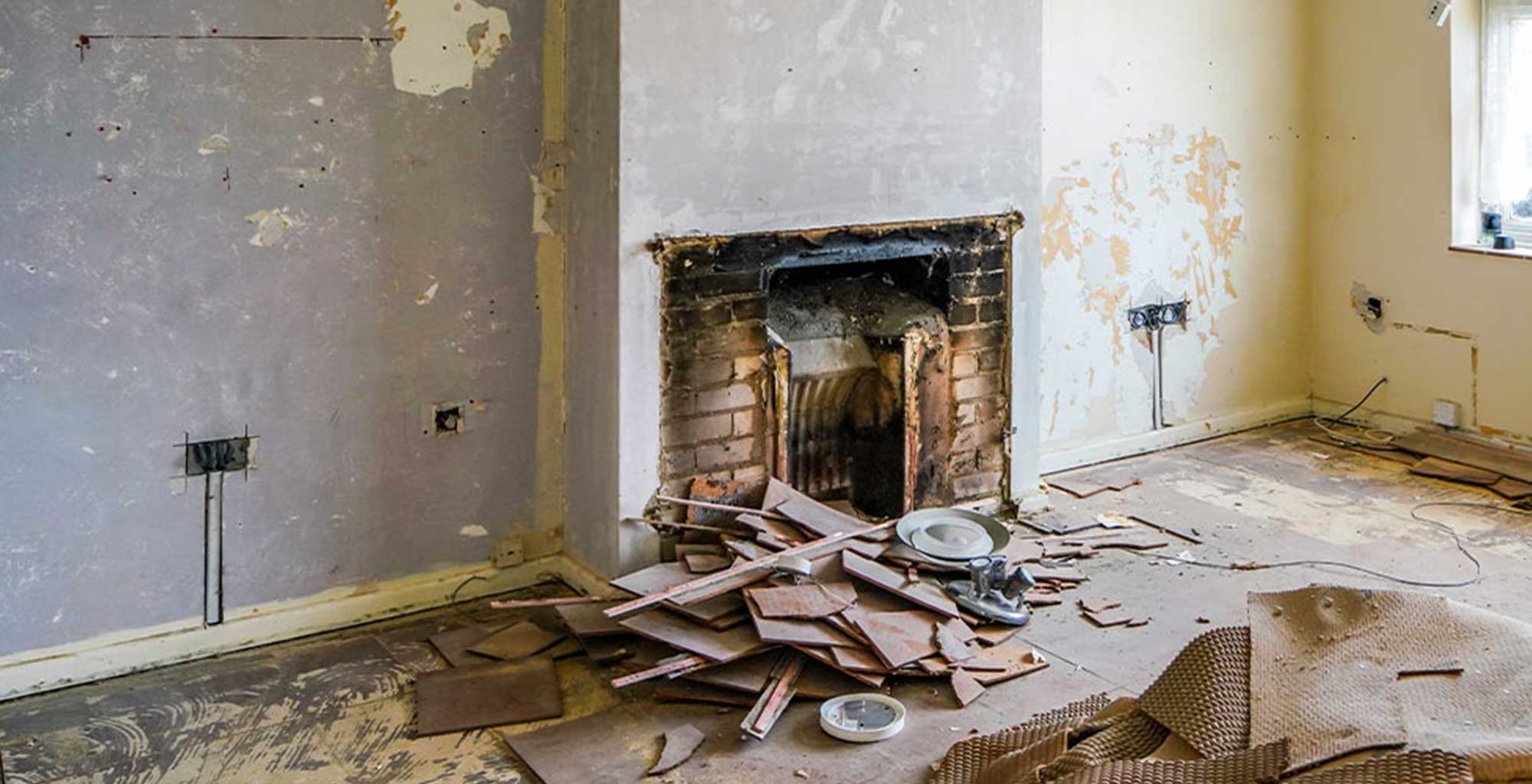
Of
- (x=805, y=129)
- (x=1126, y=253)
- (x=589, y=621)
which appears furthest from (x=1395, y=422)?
(x=589, y=621)

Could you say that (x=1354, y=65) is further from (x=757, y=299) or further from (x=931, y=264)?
(x=757, y=299)

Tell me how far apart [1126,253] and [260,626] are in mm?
3622

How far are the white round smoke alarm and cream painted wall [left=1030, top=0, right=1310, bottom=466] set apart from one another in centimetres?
230

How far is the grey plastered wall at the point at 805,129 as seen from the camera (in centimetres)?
386

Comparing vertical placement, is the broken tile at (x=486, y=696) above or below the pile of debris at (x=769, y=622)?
below

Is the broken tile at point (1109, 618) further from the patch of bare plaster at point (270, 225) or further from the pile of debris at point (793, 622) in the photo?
the patch of bare plaster at point (270, 225)

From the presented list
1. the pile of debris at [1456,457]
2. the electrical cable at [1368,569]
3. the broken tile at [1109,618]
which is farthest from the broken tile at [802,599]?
the pile of debris at [1456,457]

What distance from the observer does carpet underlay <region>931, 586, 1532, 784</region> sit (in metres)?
2.19

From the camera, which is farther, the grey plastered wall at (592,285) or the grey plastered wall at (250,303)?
the grey plastered wall at (592,285)

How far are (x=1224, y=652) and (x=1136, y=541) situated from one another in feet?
6.26

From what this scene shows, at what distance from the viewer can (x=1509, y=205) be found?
565 cm

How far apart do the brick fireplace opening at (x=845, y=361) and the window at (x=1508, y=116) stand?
241cm

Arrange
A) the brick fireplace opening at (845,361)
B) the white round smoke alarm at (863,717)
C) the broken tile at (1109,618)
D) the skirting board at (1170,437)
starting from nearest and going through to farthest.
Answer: the white round smoke alarm at (863,717)
the broken tile at (1109,618)
the brick fireplace opening at (845,361)
the skirting board at (1170,437)

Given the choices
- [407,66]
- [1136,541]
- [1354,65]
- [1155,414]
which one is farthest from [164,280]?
[1354,65]
